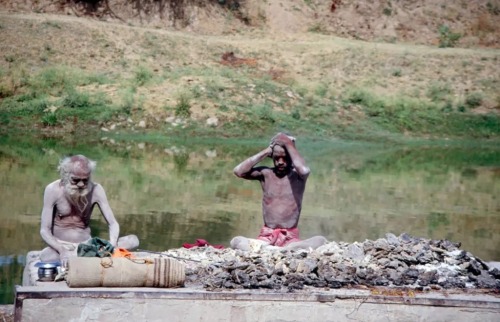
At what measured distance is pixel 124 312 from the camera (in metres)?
8.50

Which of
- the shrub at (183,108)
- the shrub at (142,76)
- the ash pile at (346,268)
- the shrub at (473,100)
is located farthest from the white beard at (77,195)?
the shrub at (473,100)

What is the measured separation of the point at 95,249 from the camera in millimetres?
9258

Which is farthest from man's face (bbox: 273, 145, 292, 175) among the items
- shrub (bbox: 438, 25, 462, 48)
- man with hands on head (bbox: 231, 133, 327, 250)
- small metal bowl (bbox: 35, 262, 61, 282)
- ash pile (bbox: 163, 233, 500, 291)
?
shrub (bbox: 438, 25, 462, 48)

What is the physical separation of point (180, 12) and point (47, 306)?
3550 cm

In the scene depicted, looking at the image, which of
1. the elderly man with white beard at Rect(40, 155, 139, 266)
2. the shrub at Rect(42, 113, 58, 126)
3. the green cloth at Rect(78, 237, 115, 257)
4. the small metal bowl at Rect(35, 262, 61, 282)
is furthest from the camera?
the shrub at Rect(42, 113, 58, 126)

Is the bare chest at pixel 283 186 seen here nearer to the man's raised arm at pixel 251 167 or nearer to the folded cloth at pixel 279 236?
the man's raised arm at pixel 251 167

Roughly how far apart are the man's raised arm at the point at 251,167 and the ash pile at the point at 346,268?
3.58 feet

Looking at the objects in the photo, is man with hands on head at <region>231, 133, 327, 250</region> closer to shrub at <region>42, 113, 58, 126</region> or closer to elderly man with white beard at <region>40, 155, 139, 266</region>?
elderly man with white beard at <region>40, 155, 139, 266</region>

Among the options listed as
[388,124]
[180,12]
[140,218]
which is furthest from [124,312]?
[180,12]

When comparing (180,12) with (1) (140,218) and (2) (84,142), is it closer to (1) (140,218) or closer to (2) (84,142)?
(2) (84,142)

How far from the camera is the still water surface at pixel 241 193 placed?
1561 centimetres

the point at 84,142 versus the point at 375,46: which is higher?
the point at 375,46

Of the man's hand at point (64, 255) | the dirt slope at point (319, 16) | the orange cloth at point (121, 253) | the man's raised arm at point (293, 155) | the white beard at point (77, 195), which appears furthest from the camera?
the dirt slope at point (319, 16)

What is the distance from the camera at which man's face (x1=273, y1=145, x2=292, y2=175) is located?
1151 centimetres
